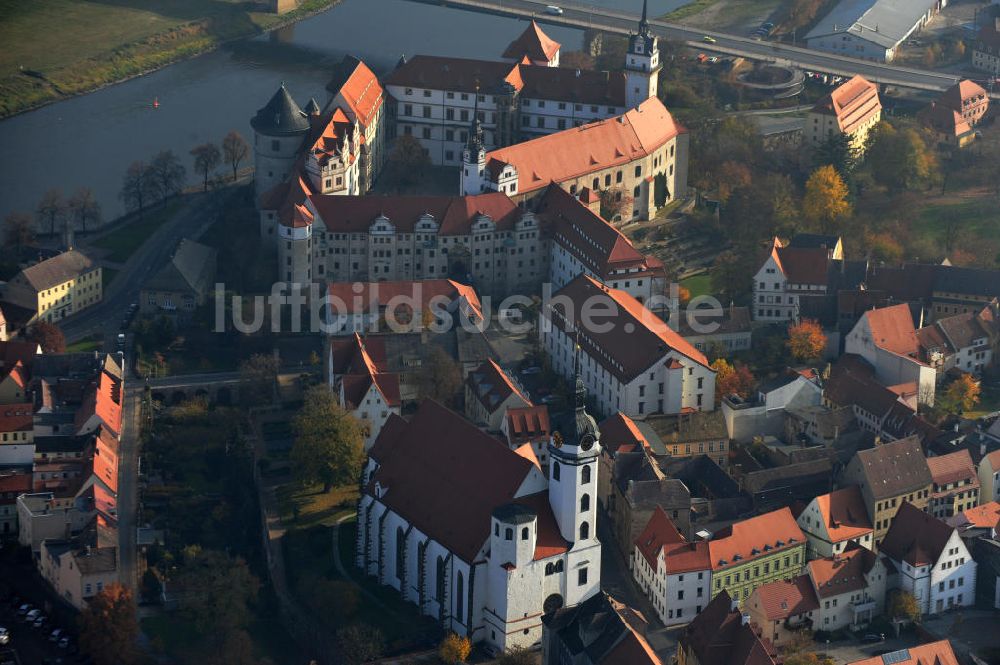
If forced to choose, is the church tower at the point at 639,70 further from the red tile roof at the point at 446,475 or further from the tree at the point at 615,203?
the red tile roof at the point at 446,475

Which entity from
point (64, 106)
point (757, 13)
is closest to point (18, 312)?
point (64, 106)

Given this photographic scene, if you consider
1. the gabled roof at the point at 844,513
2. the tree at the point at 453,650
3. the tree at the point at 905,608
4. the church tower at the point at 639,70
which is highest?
the church tower at the point at 639,70

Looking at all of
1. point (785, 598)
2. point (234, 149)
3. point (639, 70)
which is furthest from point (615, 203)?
point (785, 598)

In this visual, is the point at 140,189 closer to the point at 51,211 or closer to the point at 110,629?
the point at 51,211

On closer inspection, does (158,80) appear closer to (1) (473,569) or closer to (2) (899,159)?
(2) (899,159)

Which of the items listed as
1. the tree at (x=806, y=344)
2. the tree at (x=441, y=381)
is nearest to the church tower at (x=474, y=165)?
the tree at (x=441, y=381)

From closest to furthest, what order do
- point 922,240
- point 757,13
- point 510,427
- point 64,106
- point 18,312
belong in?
point 510,427 → point 18,312 → point 922,240 → point 64,106 → point 757,13

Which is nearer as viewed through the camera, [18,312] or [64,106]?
[18,312]
